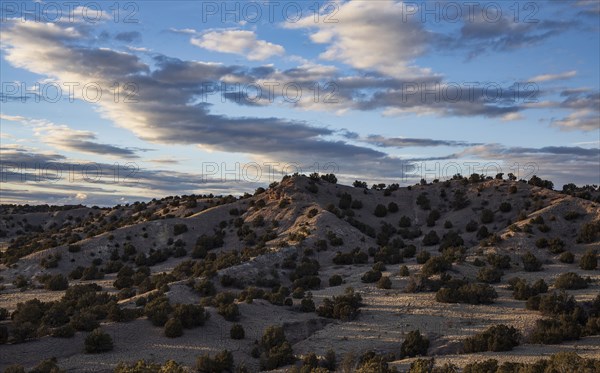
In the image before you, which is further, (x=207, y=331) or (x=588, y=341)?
(x=207, y=331)

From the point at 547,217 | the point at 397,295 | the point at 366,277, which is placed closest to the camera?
the point at 397,295

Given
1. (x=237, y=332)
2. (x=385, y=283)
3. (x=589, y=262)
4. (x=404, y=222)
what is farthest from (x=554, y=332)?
(x=404, y=222)

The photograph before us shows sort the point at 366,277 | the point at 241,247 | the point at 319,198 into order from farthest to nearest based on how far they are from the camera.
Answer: the point at 319,198 → the point at 241,247 → the point at 366,277

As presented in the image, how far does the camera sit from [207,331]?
2662 cm

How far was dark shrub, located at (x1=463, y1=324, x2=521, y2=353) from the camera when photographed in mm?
22672

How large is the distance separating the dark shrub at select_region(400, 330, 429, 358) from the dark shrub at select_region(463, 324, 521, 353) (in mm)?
1766

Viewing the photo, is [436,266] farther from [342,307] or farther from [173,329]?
[173,329]

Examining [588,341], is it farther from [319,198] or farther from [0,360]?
[319,198]

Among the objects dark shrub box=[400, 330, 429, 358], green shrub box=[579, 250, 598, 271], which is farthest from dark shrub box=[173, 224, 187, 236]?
dark shrub box=[400, 330, 429, 358]

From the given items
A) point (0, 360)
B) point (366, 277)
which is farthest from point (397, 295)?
point (0, 360)

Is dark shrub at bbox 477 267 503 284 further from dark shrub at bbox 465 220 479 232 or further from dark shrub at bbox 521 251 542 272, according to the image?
dark shrub at bbox 465 220 479 232

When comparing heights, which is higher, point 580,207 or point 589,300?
point 580,207

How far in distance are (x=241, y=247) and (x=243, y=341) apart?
96.9ft

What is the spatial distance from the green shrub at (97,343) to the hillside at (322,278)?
1.14 feet
